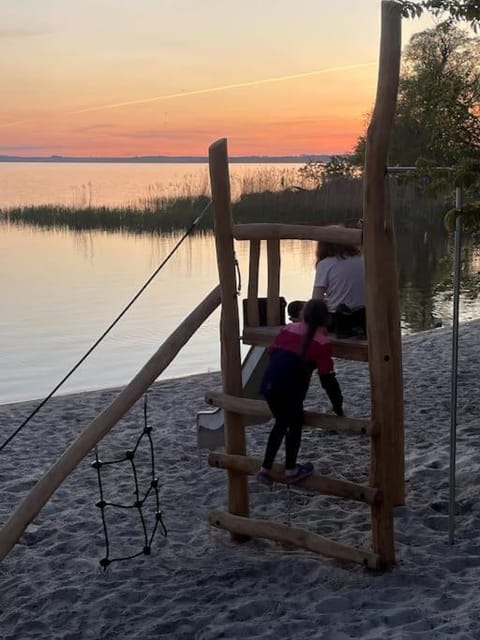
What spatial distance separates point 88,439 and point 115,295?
18.7 m

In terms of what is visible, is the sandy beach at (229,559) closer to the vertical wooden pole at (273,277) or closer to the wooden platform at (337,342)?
the wooden platform at (337,342)

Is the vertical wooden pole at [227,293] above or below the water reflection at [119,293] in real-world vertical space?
above

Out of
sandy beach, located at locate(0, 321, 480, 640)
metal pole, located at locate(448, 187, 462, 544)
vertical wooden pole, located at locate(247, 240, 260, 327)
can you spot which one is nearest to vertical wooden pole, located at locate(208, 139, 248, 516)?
vertical wooden pole, located at locate(247, 240, 260, 327)

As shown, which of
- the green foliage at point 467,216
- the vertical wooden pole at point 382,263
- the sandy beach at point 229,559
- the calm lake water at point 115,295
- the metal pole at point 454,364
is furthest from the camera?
the calm lake water at point 115,295

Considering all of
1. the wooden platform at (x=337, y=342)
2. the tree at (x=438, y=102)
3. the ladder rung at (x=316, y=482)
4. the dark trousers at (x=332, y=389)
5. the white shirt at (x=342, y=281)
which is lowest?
the dark trousers at (x=332, y=389)

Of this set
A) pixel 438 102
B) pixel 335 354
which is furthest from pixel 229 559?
pixel 438 102

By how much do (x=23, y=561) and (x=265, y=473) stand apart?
182cm

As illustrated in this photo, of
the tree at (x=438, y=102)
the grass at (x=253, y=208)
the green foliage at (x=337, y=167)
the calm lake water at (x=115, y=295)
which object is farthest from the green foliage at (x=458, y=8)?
the green foliage at (x=337, y=167)

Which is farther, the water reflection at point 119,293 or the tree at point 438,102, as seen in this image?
the water reflection at point 119,293

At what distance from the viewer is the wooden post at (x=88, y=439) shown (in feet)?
19.9

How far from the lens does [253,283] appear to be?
614cm

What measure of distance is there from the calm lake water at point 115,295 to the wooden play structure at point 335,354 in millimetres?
7815

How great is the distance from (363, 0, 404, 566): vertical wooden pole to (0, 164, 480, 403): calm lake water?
8836 mm

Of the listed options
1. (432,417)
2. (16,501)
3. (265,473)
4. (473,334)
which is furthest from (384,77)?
(473,334)
